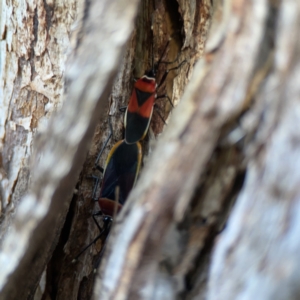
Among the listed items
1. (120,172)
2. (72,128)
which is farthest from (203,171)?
(120,172)

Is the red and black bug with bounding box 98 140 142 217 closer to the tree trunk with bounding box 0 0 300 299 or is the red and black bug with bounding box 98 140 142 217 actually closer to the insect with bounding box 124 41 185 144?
the insect with bounding box 124 41 185 144

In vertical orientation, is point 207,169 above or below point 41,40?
below

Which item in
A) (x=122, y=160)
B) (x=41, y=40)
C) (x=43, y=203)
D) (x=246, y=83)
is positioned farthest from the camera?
(x=122, y=160)

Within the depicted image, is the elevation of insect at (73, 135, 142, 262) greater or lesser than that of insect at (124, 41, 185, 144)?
lesser

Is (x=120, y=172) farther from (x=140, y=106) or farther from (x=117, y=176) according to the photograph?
(x=140, y=106)

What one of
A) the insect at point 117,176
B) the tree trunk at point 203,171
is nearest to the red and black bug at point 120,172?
the insect at point 117,176

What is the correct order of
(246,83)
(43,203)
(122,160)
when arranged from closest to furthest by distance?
(246,83)
(43,203)
(122,160)

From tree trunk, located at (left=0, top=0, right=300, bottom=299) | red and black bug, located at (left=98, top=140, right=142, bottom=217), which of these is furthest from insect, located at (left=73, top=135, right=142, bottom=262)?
tree trunk, located at (left=0, top=0, right=300, bottom=299)

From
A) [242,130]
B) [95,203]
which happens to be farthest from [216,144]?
[95,203]

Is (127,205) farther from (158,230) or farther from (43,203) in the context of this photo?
(43,203)
